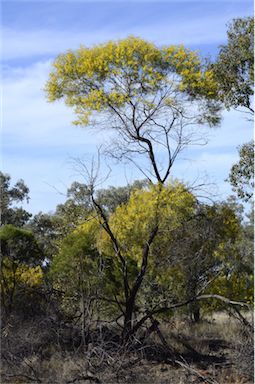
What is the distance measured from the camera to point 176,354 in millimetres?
13508

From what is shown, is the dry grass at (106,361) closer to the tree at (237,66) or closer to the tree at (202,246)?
the tree at (202,246)

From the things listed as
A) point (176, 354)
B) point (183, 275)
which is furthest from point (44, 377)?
point (183, 275)

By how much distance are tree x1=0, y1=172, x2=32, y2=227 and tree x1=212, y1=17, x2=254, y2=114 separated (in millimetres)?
16057

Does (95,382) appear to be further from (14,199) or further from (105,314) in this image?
(14,199)

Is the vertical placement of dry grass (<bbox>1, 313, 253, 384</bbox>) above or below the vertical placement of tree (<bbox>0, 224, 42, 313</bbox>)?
below

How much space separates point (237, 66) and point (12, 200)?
1989 cm

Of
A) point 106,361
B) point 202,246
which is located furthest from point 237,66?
point 106,361

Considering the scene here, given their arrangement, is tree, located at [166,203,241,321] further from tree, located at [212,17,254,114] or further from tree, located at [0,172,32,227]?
tree, located at [0,172,32,227]

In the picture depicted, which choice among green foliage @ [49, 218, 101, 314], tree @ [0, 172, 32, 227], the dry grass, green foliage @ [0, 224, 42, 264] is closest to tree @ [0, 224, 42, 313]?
green foliage @ [0, 224, 42, 264]

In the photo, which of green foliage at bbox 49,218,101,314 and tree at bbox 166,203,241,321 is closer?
green foliage at bbox 49,218,101,314

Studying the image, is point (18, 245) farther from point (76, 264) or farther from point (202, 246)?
point (202, 246)

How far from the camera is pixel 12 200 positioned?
32250 mm

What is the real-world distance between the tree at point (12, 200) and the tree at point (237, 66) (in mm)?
16057

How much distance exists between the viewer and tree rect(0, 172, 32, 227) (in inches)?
1163
